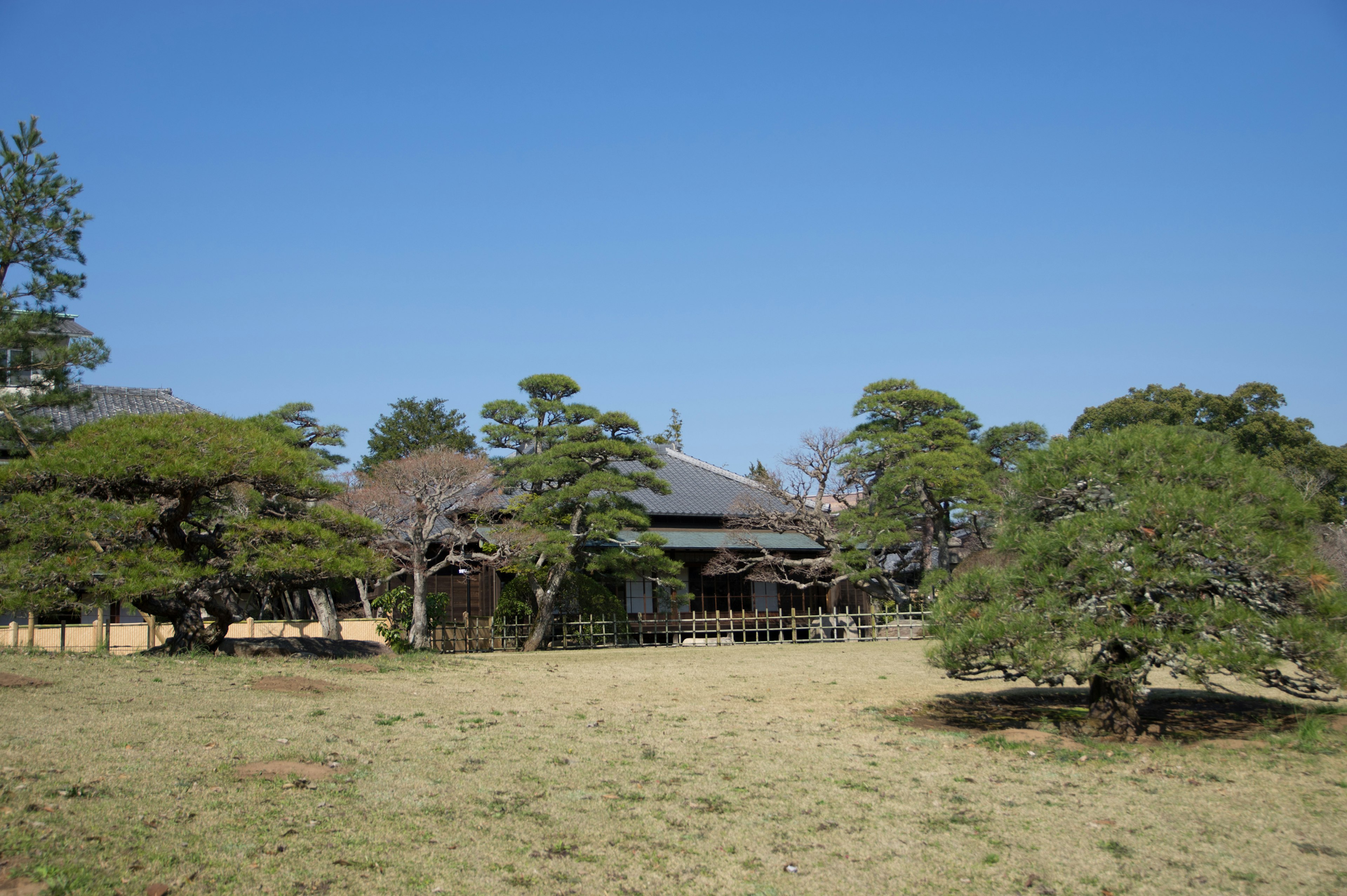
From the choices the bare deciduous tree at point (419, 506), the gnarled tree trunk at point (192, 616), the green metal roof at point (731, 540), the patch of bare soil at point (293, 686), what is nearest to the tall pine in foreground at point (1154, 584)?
the patch of bare soil at point (293, 686)

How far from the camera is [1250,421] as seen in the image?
120ft

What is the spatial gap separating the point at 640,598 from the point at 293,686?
49.8 ft

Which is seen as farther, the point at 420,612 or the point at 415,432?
the point at 415,432

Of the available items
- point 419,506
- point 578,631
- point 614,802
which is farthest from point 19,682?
point 578,631

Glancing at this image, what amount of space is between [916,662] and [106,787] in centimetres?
1285

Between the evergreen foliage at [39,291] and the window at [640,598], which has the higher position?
the evergreen foliage at [39,291]

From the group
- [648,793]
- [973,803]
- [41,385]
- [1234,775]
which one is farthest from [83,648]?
[1234,775]

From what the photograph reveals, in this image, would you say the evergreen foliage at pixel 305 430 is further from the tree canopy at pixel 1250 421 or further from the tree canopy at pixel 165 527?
the tree canopy at pixel 1250 421

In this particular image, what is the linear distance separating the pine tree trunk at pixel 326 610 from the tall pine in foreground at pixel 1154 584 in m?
14.2

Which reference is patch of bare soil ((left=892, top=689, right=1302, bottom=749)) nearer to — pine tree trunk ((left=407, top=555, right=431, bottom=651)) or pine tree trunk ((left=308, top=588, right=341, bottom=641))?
pine tree trunk ((left=407, top=555, right=431, bottom=651))

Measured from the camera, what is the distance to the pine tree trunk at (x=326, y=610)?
62.0ft

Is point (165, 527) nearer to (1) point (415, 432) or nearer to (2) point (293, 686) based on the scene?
(2) point (293, 686)

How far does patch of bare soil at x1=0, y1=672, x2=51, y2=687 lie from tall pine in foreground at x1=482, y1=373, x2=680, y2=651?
10.8 meters

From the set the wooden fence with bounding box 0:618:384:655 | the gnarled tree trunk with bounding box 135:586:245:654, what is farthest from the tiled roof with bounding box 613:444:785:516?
the gnarled tree trunk with bounding box 135:586:245:654
